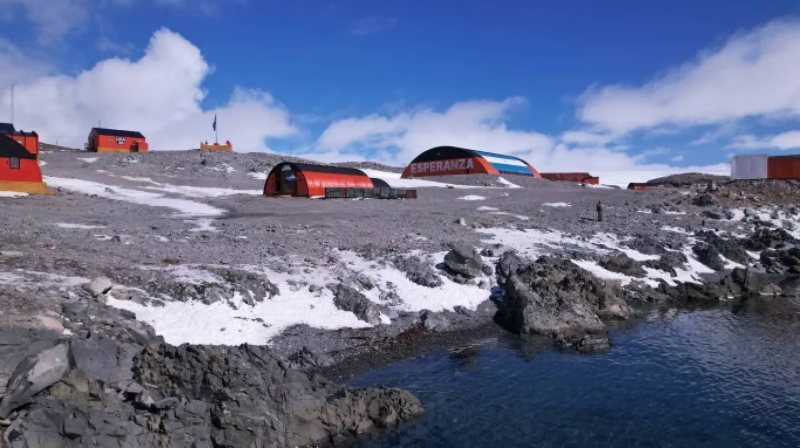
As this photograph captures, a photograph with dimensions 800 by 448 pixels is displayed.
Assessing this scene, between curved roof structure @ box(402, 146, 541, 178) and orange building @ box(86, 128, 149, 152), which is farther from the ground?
orange building @ box(86, 128, 149, 152)

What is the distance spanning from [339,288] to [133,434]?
10894 mm

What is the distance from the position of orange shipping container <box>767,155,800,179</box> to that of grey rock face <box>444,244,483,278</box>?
50426 millimetres

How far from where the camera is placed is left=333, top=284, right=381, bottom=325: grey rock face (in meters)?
18.6

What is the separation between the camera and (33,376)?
893 cm

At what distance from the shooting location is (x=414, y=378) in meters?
14.8

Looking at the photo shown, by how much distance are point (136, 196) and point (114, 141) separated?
49203 mm

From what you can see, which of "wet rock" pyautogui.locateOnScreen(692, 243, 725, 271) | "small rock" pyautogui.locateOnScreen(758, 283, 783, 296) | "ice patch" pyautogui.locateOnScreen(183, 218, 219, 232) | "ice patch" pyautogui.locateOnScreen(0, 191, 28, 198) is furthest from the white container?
"ice patch" pyautogui.locateOnScreen(0, 191, 28, 198)

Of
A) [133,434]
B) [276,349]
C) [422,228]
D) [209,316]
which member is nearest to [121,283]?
[209,316]

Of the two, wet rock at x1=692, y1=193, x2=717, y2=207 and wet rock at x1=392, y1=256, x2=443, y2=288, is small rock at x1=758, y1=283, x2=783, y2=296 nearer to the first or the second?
wet rock at x1=392, y1=256, x2=443, y2=288

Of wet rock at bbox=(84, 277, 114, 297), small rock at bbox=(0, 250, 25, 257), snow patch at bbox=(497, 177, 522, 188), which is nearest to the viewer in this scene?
wet rock at bbox=(84, 277, 114, 297)

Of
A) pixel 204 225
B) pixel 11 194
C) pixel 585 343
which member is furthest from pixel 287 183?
pixel 585 343

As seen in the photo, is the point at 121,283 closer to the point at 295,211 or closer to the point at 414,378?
the point at 414,378

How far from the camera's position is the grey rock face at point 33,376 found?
8.55 meters

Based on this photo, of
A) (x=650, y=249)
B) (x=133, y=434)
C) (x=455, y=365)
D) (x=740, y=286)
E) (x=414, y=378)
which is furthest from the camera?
(x=650, y=249)
